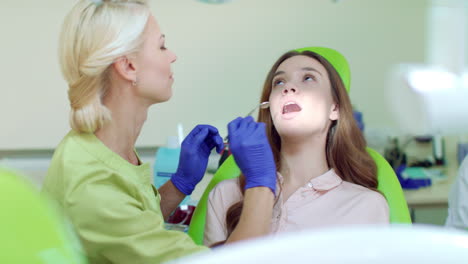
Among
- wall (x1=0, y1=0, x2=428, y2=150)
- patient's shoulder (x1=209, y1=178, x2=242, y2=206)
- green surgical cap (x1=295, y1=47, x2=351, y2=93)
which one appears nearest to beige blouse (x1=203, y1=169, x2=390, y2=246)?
patient's shoulder (x1=209, y1=178, x2=242, y2=206)

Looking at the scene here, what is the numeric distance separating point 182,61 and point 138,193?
140 centimetres

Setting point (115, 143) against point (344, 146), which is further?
point (344, 146)

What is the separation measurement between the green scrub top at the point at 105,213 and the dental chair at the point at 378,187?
0.39m

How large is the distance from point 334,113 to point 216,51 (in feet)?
3.60

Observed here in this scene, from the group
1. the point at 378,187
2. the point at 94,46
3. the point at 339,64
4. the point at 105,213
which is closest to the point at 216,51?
the point at 339,64

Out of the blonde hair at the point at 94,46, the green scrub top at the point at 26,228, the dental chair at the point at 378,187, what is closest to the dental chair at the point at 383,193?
the dental chair at the point at 378,187

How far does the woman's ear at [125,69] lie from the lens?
1.13 meters

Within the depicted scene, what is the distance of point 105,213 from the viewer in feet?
3.24

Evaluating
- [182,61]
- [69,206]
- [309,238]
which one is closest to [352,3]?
[182,61]

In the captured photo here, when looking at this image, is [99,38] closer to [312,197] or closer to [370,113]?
[312,197]

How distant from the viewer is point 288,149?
57.9 inches

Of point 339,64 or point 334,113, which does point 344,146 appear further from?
point 339,64

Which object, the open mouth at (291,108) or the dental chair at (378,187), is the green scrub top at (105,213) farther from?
the open mouth at (291,108)

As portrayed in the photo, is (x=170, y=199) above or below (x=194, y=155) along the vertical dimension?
below
